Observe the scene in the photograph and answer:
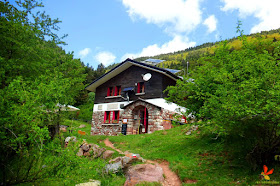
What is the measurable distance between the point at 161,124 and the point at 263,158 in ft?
37.3

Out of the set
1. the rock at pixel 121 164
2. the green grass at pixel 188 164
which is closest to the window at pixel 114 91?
the green grass at pixel 188 164

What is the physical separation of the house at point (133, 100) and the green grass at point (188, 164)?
5.52 metres

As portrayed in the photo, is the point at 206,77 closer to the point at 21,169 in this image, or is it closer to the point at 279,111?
the point at 279,111

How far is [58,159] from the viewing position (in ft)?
15.0

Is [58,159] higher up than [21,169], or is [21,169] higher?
[58,159]

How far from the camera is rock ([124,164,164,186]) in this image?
23.0 feet

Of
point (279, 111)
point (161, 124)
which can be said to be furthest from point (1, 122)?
point (161, 124)

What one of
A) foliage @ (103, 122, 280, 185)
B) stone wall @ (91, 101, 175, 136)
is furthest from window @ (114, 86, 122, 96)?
foliage @ (103, 122, 280, 185)

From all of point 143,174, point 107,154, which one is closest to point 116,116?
point 107,154

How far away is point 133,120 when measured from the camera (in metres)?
19.8

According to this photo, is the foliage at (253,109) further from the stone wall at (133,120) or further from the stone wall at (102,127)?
the stone wall at (102,127)

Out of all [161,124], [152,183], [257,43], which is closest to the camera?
[152,183]

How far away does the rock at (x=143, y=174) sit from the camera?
6996 mm

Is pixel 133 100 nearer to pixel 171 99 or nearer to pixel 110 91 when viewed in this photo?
pixel 110 91
